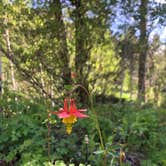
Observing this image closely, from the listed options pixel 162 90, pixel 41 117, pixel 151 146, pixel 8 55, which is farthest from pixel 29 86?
pixel 162 90

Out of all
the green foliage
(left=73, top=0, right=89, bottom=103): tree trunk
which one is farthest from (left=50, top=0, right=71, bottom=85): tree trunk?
the green foliage

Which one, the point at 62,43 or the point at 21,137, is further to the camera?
the point at 62,43

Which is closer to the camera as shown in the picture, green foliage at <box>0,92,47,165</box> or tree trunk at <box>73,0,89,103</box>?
green foliage at <box>0,92,47,165</box>

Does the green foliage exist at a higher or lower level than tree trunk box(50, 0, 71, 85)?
lower

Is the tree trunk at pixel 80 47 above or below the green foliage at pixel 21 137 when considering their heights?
above

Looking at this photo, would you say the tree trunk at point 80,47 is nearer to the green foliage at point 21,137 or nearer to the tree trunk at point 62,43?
the tree trunk at point 62,43

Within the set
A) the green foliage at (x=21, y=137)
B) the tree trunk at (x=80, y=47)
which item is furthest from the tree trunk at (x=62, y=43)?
the green foliage at (x=21, y=137)

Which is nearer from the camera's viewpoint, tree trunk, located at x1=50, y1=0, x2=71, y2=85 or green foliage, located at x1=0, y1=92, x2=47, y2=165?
green foliage, located at x1=0, y1=92, x2=47, y2=165

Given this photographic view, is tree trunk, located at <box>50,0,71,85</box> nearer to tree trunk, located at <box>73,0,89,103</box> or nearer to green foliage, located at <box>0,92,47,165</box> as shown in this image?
tree trunk, located at <box>73,0,89,103</box>

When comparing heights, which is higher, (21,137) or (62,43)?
(62,43)

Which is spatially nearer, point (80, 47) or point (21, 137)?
point (21, 137)

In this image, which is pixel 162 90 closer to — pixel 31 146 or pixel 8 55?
pixel 8 55

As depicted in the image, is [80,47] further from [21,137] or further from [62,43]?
[21,137]

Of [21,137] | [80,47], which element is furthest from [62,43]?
[21,137]
